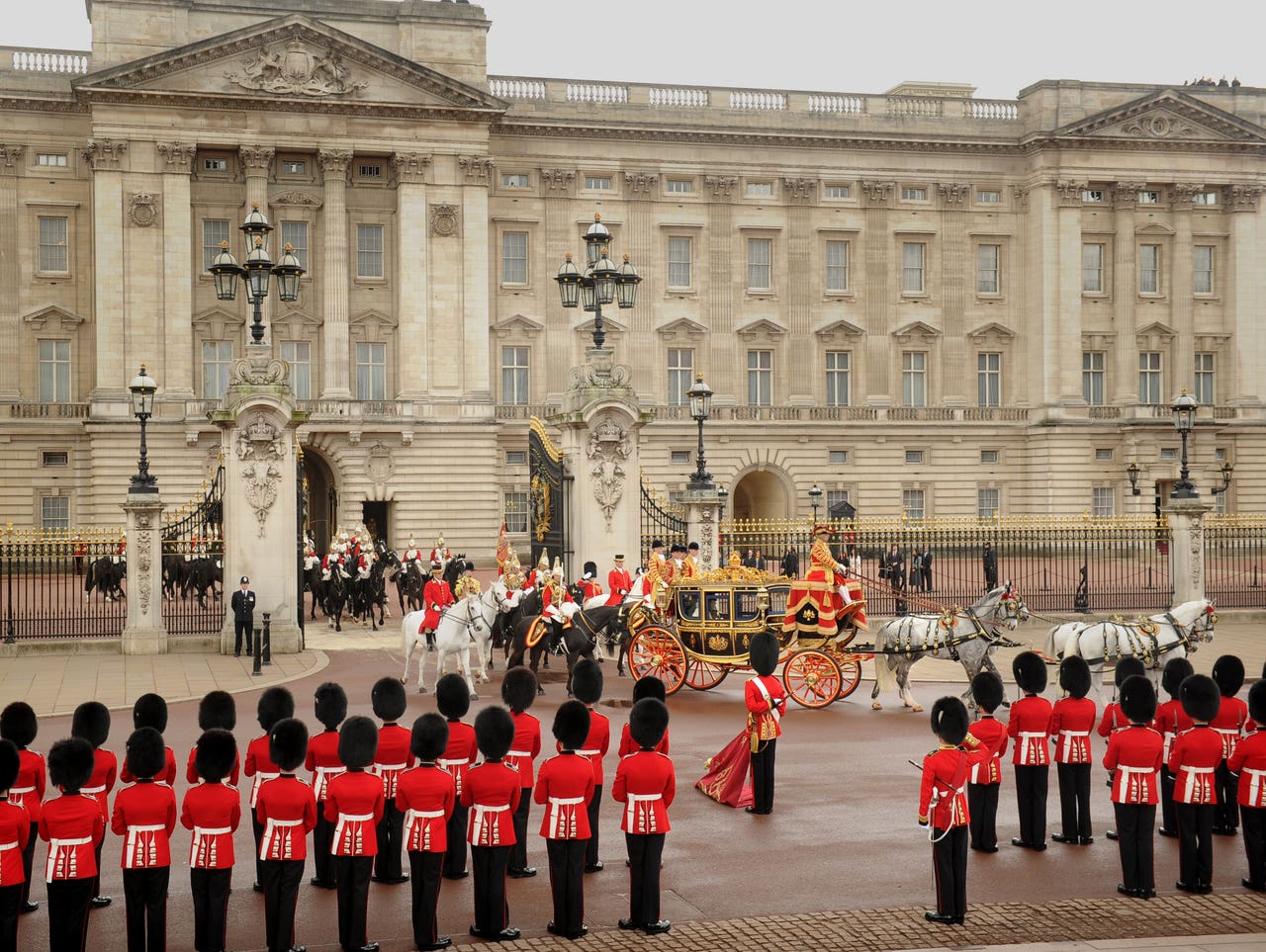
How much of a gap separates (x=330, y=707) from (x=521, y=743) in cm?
149

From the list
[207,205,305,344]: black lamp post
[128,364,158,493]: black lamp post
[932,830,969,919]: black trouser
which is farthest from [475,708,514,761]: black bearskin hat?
[128,364,158,493]: black lamp post

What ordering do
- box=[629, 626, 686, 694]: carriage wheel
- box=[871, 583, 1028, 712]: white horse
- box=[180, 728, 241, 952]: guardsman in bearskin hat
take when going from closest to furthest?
1. box=[180, 728, 241, 952]: guardsman in bearskin hat
2. box=[871, 583, 1028, 712]: white horse
3. box=[629, 626, 686, 694]: carriage wheel

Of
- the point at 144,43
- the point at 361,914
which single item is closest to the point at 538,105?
the point at 144,43

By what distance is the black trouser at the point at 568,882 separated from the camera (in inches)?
381

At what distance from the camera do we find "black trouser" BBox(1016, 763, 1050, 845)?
A: 11.9 meters

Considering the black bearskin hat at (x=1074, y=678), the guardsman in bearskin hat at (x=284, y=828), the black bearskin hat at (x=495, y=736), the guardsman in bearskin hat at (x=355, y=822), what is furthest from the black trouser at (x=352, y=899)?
the black bearskin hat at (x=1074, y=678)

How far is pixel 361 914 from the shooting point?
9375 mm

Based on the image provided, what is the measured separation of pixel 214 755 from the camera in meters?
9.51

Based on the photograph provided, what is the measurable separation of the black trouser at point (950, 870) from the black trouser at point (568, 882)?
8.00 feet

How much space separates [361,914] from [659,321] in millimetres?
44241

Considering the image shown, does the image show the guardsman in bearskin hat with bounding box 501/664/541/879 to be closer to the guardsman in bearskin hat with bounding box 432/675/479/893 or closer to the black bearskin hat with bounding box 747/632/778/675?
the guardsman in bearskin hat with bounding box 432/675/479/893

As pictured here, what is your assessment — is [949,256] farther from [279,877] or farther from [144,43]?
[279,877]

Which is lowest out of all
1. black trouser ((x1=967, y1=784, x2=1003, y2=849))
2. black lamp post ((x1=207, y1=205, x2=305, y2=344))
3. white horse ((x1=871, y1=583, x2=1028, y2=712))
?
black trouser ((x1=967, y1=784, x2=1003, y2=849))

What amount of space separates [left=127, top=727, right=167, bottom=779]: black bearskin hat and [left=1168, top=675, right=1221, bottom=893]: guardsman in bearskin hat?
725cm
